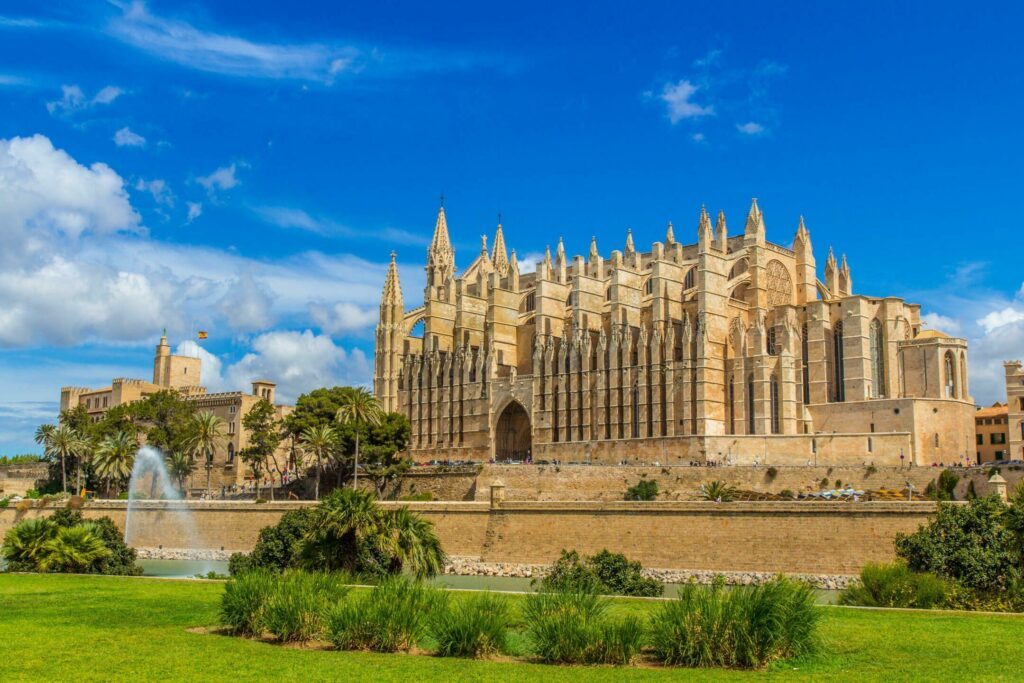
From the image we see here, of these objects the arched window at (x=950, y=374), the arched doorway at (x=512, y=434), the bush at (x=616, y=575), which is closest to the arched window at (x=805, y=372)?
the arched window at (x=950, y=374)

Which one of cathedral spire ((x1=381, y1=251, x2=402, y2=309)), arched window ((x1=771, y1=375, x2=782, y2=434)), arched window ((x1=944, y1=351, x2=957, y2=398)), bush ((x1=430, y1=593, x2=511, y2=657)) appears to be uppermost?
cathedral spire ((x1=381, y1=251, x2=402, y2=309))

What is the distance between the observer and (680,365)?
59.9 m

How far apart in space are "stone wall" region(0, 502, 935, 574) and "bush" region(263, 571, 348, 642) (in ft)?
62.9

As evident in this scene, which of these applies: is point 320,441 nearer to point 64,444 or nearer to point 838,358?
point 64,444

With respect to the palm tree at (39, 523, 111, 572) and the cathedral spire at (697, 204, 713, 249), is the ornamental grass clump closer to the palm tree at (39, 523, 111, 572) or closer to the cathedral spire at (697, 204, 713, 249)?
the palm tree at (39, 523, 111, 572)

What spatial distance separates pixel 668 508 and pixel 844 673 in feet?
70.5

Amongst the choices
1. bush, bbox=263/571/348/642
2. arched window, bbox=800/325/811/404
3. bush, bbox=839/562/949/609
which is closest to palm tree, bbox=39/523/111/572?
bush, bbox=263/571/348/642

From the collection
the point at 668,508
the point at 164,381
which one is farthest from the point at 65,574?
the point at 164,381

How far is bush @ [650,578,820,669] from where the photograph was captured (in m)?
16.9

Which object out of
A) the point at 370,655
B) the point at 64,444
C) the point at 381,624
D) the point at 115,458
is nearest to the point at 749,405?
the point at 115,458

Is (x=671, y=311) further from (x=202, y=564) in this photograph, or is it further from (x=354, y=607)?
(x=354, y=607)

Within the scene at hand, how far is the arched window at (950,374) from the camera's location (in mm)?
56375

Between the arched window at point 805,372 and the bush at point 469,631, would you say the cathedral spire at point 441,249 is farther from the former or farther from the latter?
the bush at point 469,631

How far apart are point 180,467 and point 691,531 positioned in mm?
34418
